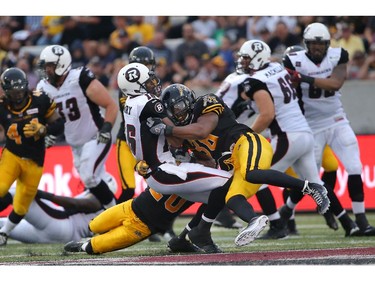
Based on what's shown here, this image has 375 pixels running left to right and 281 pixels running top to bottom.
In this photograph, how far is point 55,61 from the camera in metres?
9.73

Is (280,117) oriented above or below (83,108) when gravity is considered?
below

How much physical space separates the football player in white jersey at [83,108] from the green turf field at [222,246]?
100 centimetres

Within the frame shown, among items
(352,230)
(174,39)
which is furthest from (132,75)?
(174,39)

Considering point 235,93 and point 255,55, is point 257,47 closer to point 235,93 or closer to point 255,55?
point 255,55

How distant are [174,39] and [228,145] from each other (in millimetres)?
8487

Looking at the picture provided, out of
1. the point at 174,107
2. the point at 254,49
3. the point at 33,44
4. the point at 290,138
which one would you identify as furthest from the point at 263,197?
the point at 33,44

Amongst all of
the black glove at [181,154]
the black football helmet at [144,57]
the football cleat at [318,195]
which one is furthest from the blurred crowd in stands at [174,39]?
the football cleat at [318,195]

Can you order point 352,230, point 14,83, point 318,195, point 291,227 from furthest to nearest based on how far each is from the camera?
1. point 291,227
2. point 352,230
3. point 14,83
4. point 318,195

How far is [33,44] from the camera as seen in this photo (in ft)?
54.7

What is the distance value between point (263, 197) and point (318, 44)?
5.41ft

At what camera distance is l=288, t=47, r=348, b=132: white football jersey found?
9656 mm

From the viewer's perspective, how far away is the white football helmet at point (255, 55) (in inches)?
363

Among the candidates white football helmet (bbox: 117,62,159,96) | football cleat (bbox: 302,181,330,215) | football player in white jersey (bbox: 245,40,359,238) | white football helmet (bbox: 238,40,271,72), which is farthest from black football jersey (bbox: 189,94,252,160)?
white football helmet (bbox: 238,40,271,72)

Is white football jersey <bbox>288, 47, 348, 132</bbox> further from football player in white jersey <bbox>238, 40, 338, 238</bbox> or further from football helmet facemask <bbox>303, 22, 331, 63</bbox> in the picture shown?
football player in white jersey <bbox>238, 40, 338, 238</bbox>
